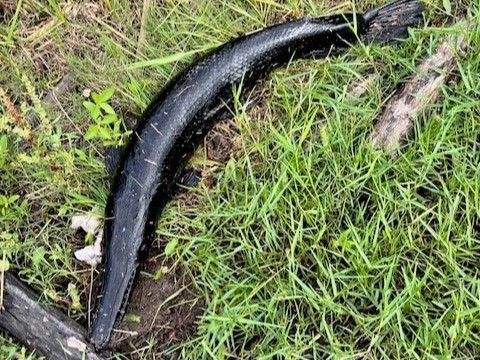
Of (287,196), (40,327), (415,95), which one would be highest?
(415,95)

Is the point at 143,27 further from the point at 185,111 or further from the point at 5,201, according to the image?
the point at 5,201

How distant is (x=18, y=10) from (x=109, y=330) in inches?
84.8

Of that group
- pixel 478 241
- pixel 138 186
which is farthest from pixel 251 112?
pixel 478 241

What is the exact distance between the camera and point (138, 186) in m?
3.81

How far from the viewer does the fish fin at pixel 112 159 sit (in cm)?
399

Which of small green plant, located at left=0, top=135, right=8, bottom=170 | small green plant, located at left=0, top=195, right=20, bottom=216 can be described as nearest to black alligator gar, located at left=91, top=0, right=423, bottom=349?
small green plant, located at left=0, top=195, right=20, bottom=216

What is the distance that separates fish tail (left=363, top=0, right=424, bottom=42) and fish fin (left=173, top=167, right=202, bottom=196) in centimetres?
134

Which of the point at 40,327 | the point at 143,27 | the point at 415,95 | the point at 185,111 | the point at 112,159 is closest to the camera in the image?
the point at 40,327

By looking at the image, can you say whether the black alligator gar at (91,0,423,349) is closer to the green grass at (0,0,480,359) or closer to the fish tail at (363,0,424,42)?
the fish tail at (363,0,424,42)

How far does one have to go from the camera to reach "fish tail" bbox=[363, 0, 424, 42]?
402 centimetres

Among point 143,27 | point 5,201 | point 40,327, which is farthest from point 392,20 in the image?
point 40,327

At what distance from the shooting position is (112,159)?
4016mm

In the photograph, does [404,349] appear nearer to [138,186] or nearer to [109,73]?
[138,186]

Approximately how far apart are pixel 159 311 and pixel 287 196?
39.7 inches
